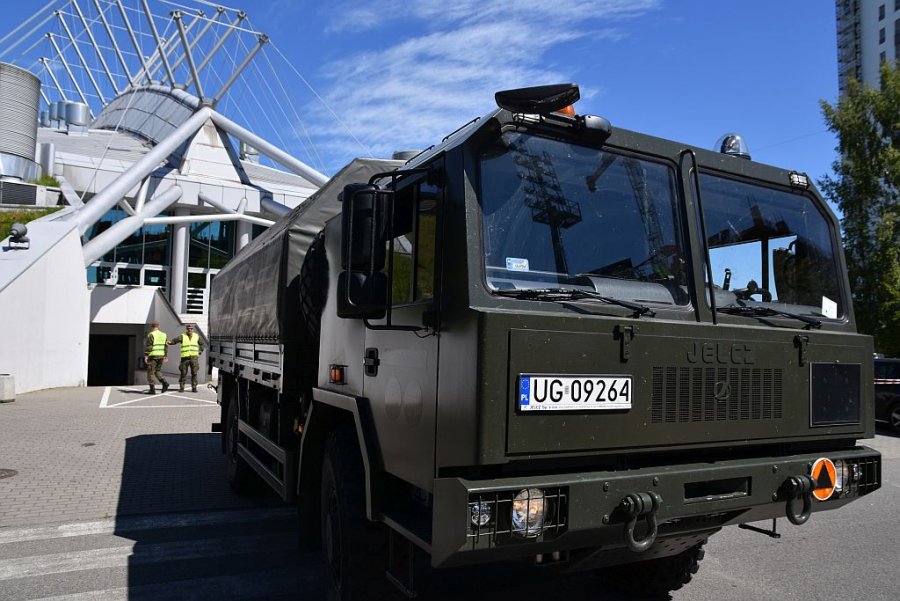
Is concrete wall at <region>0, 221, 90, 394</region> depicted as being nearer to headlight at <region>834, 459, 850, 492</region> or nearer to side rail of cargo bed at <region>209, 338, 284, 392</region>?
side rail of cargo bed at <region>209, 338, 284, 392</region>

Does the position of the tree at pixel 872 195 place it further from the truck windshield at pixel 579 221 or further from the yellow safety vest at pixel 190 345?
the truck windshield at pixel 579 221

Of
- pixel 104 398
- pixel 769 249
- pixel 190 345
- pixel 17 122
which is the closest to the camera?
pixel 769 249

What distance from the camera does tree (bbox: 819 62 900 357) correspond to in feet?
74.3

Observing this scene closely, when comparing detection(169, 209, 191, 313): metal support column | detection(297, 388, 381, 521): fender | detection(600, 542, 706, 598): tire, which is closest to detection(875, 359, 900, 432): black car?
detection(600, 542, 706, 598): tire

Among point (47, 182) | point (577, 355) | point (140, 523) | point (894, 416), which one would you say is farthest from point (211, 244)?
point (577, 355)

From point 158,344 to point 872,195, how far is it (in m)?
22.5

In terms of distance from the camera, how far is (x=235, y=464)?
302 inches

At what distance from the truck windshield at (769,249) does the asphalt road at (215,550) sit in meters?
2.09

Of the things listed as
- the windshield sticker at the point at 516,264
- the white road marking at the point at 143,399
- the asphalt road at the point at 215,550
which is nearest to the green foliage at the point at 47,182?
the white road marking at the point at 143,399

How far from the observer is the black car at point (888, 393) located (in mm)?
15414

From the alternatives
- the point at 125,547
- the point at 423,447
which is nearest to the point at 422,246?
the point at 423,447

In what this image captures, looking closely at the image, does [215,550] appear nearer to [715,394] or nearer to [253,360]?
[253,360]

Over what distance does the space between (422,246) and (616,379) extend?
1041 millimetres

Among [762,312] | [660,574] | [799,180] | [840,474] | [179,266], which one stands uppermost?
[179,266]
